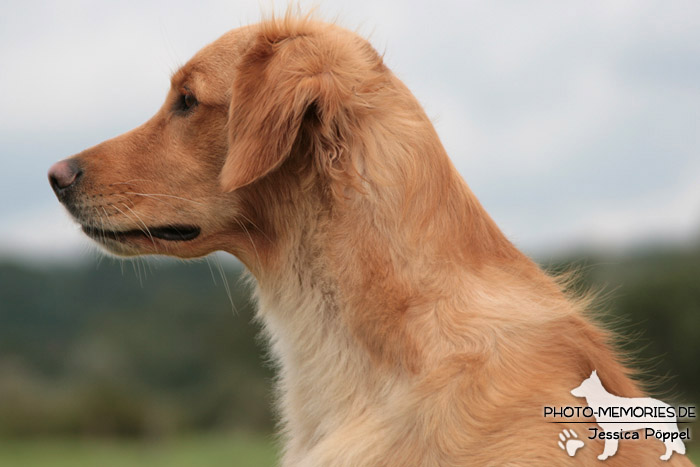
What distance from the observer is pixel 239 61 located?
4398 millimetres

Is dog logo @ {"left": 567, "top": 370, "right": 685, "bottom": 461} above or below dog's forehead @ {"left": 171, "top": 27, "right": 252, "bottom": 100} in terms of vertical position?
below

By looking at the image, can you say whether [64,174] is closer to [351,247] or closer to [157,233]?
[157,233]

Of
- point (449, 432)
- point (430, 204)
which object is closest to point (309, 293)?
point (430, 204)

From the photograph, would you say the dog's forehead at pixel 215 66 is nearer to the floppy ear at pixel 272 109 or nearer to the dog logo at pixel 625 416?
the floppy ear at pixel 272 109

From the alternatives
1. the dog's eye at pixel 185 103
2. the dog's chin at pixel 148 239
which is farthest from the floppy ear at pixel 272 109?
the dog's chin at pixel 148 239

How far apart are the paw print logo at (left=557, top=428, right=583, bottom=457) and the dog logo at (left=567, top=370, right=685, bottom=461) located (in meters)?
0.13

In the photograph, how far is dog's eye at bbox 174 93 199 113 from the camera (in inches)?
179

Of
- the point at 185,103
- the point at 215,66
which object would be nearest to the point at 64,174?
the point at 185,103

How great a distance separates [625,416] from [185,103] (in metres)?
3.04

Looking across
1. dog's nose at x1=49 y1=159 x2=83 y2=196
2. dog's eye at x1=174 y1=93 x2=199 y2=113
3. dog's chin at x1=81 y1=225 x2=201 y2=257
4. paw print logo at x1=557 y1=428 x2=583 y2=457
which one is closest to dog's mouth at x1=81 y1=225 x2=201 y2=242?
dog's chin at x1=81 y1=225 x2=201 y2=257

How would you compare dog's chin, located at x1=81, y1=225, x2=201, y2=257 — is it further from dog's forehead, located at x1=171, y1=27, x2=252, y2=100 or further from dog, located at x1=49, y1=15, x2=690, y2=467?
dog's forehead, located at x1=171, y1=27, x2=252, y2=100

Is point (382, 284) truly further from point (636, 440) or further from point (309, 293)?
point (636, 440)

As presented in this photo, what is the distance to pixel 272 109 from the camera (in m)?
4.04

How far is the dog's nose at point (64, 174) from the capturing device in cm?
461
